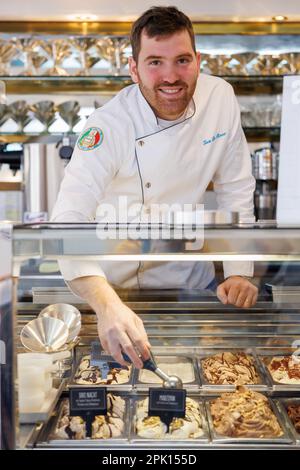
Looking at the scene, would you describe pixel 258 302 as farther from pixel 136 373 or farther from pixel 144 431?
pixel 144 431

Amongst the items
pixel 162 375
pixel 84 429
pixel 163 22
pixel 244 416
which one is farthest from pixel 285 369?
pixel 163 22

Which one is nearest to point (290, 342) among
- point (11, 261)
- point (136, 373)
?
point (136, 373)

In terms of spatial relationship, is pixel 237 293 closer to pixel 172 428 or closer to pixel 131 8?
pixel 172 428

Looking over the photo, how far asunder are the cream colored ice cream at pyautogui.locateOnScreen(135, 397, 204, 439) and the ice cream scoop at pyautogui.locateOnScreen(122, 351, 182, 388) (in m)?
0.09

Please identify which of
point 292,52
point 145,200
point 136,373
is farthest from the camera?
point 292,52

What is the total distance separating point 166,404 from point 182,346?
14.4 inches

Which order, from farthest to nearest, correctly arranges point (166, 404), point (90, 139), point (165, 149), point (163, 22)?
1. point (165, 149)
2. point (90, 139)
3. point (163, 22)
4. point (166, 404)

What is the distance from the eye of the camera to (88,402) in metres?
1.53

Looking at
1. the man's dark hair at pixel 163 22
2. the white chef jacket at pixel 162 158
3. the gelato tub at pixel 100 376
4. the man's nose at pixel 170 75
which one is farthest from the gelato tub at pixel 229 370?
the man's dark hair at pixel 163 22

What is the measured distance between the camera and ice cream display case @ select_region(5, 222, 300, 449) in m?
1.45

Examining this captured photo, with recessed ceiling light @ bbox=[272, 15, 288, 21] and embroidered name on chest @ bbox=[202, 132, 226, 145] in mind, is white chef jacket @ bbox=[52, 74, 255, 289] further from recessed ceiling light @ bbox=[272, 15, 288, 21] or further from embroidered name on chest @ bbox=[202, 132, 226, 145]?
recessed ceiling light @ bbox=[272, 15, 288, 21]

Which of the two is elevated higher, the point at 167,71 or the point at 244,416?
the point at 167,71

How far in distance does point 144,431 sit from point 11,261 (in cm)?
54

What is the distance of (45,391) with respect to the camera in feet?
5.43
